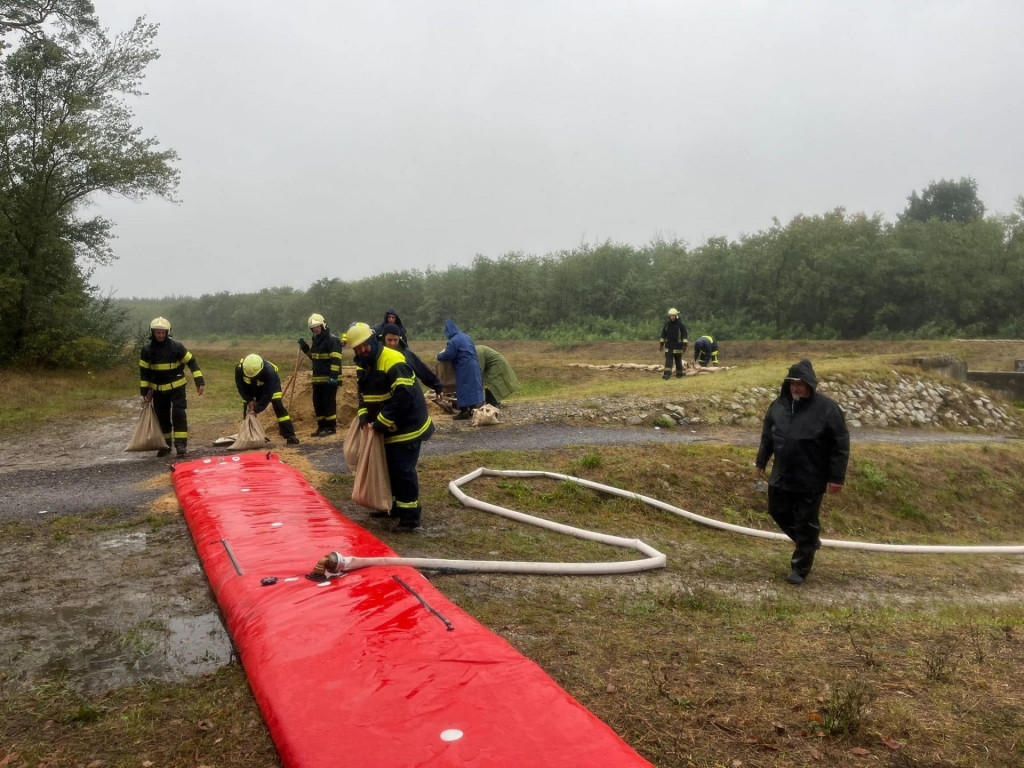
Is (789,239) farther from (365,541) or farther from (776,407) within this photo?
(365,541)

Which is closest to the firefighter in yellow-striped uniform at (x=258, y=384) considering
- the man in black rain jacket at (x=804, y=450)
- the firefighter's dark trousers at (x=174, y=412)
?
the firefighter's dark trousers at (x=174, y=412)

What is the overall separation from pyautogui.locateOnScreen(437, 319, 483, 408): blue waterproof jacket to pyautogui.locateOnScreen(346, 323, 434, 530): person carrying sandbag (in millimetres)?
5517

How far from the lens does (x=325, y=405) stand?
11.1 meters

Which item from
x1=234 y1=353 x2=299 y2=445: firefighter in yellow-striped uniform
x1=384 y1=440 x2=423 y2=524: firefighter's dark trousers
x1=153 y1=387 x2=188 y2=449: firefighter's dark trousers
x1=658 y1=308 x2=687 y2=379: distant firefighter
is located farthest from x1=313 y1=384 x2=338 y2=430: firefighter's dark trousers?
x1=658 y1=308 x2=687 y2=379: distant firefighter

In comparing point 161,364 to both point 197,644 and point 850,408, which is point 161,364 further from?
point 850,408

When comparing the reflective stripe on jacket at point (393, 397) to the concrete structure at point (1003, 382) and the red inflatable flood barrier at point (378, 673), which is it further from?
the concrete structure at point (1003, 382)

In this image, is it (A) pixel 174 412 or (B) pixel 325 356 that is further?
(B) pixel 325 356

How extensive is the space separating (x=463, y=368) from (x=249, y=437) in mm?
3670

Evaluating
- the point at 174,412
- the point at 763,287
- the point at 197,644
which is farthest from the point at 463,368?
the point at 763,287

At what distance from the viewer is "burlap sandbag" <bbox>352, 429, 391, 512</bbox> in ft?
20.0

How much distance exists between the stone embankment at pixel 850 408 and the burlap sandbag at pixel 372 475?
6.55m

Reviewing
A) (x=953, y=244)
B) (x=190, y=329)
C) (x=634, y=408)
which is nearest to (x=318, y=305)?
(x=190, y=329)

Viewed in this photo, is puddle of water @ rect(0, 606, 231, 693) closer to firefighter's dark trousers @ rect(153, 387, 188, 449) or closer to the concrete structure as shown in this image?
firefighter's dark trousers @ rect(153, 387, 188, 449)

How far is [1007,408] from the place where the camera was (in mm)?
18125
